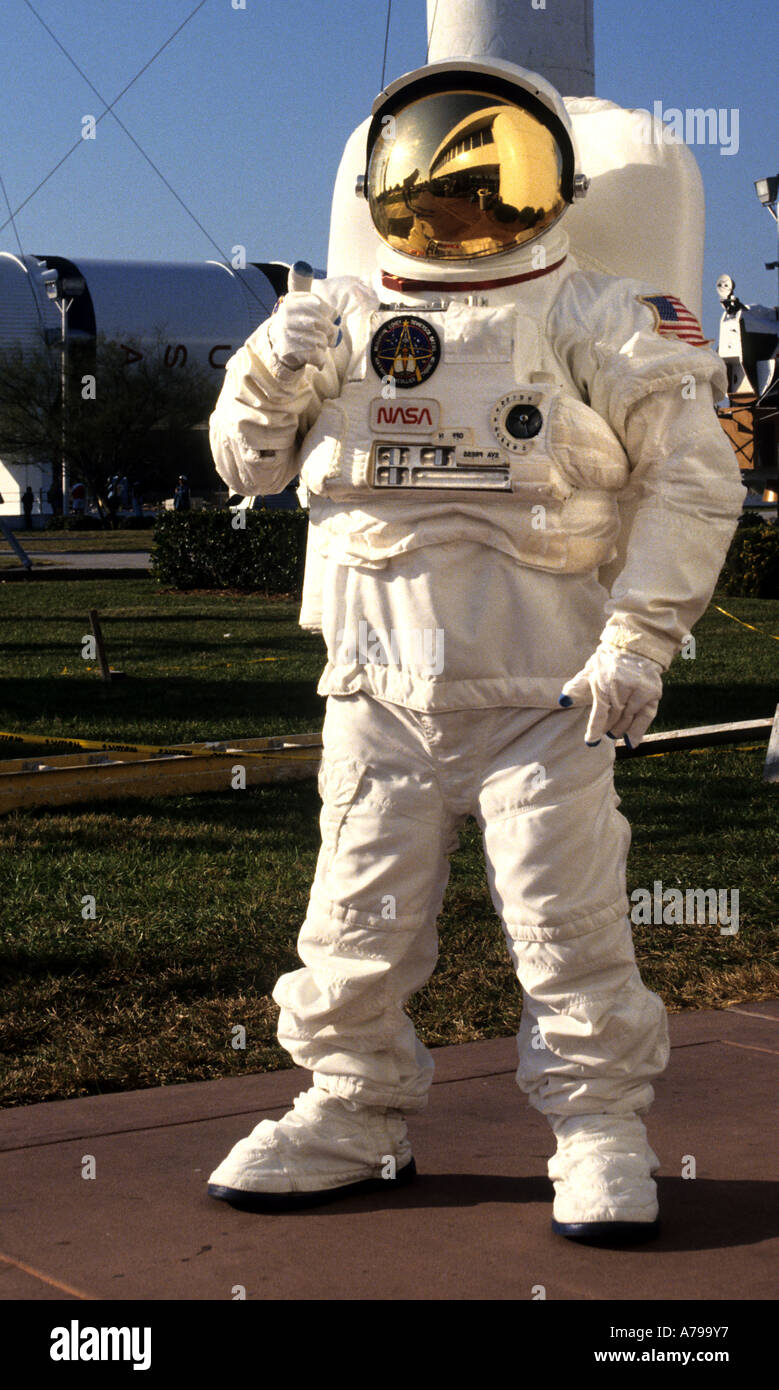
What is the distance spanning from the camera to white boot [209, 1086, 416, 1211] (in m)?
3.09

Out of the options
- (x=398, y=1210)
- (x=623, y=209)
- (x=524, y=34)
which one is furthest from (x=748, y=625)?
(x=398, y=1210)

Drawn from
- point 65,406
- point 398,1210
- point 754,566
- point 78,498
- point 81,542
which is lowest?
point 398,1210

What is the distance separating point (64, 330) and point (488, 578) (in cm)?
4276

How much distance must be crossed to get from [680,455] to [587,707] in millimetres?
500

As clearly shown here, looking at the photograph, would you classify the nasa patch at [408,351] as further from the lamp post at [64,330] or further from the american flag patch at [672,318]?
the lamp post at [64,330]

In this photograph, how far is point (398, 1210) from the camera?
310cm

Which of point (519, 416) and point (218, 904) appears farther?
point (218, 904)

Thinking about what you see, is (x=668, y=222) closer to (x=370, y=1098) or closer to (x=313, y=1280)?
(x=370, y=1098)

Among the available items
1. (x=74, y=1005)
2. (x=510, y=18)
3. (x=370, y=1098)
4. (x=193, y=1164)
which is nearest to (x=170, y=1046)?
(x=74, y=1005)

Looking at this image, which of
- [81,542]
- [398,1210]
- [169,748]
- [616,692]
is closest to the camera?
[616,692]

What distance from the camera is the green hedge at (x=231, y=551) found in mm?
18781

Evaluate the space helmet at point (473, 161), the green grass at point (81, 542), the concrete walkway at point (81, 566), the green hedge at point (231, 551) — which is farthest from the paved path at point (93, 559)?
the space helmet at point (473, 161)

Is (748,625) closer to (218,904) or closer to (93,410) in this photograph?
(218,904)

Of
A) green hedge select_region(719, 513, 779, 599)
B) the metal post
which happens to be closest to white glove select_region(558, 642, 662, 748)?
green hedge select_region(719, 513, 779, 599)
